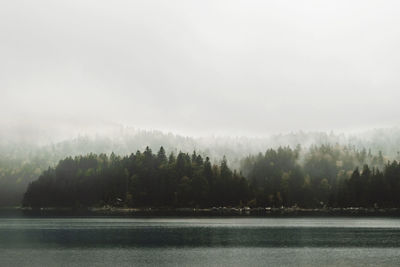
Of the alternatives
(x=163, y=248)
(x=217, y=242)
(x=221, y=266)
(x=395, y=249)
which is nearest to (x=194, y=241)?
(x=217, y=242)

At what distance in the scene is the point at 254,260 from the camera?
7338cm

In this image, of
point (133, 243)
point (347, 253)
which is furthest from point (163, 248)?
point (347, 253)

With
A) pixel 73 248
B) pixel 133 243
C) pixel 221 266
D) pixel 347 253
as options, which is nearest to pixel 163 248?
pixel 133 243

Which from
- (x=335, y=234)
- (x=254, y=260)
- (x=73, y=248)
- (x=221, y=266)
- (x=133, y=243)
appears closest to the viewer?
(x=221, y=266)

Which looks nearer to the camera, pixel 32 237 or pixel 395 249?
pixel 395 249

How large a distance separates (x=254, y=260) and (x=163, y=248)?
2033 centimetres

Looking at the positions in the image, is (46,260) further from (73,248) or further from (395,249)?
(395,249)

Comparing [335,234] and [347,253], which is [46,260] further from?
[335,234]

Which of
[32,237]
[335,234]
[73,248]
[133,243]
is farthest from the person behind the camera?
[335,234]

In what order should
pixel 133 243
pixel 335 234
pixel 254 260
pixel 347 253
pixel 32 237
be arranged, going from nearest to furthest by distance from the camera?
pixel 254 260 → pixel 347 253 → pixel 133 243 → pixel 32 237 → pixel 335 234

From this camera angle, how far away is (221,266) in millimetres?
68375

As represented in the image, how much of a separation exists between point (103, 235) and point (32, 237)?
14.7 meters

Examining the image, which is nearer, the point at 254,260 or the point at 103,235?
the point at 254,260

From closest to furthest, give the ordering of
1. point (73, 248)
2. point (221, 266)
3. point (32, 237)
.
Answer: point (221, 266), point (73, 248), point (32, 237)
